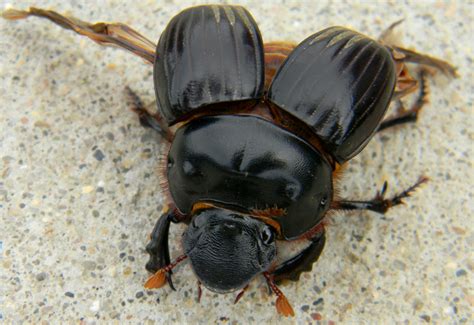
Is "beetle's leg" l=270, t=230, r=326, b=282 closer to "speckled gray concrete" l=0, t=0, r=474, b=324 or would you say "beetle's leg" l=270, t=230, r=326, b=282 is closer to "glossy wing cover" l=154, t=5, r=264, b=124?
"speckled gray concrete" l=0, t=0, r=474, b=324

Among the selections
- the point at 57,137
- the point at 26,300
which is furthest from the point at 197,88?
the point at 26,300

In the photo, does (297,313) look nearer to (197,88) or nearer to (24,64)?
(197,88)

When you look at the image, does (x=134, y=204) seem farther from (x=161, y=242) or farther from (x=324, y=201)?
(x=324, y=201)

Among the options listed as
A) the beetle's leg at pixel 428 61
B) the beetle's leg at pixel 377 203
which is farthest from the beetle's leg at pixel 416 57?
the beetle's leg at pixel 377 203

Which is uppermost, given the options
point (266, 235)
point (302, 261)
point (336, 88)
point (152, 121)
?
point (336, 88)

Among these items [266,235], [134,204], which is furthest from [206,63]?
[134,204]

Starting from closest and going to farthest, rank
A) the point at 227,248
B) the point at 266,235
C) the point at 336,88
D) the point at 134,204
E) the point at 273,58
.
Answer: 1. the point at 227,248
2. the point at 266,235
3. the point at 336,88
4. the point at 273,58
5. the point at 134,204

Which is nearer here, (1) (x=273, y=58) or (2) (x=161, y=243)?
(2) (x=161, y=243)
